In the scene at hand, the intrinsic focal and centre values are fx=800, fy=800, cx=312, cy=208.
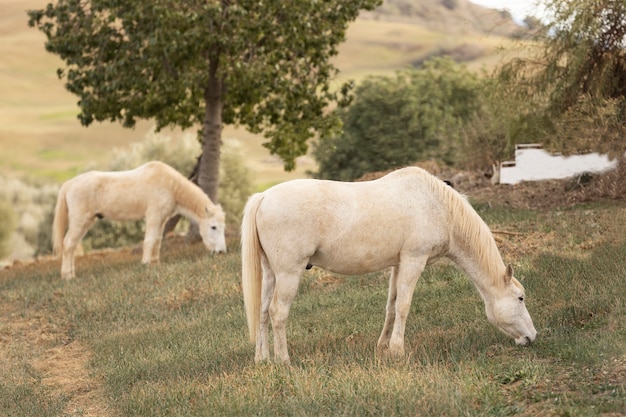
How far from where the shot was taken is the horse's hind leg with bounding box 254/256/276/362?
9.70 meters

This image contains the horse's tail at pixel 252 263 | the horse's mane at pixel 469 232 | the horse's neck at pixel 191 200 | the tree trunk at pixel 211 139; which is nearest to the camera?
the horse's tail at pixel 252 263

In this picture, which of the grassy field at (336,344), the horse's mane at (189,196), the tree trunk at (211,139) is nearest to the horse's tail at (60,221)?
the grassy field at (336,344)

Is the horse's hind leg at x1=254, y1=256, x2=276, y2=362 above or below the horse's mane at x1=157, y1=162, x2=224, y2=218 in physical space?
above

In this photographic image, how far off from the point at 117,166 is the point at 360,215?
5218cm

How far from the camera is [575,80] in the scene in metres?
21.2

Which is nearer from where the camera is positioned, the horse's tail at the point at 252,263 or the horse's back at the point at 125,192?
the horse's tail at the point at 252,263

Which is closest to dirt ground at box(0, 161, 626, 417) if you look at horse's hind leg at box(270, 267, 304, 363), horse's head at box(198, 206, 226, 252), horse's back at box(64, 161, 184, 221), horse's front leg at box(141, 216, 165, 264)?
horse's hind leg at box(270, 267, 304, 363)

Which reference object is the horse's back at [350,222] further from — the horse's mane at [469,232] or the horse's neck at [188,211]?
the horse's neck at [188,211]

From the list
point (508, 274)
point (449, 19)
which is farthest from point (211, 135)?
point (449, 19)

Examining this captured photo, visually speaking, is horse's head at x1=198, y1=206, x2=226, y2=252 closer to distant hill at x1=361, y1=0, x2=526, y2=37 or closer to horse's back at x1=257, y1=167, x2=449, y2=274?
distant hill at x1=361, y1=0, x2=526, y2=37

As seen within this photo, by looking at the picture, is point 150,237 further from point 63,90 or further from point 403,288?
point 63,90

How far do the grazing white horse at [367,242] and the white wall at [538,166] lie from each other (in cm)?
1343

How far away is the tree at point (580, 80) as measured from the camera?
1967cm

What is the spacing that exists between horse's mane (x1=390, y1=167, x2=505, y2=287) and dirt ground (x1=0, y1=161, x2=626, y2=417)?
4638 mm
